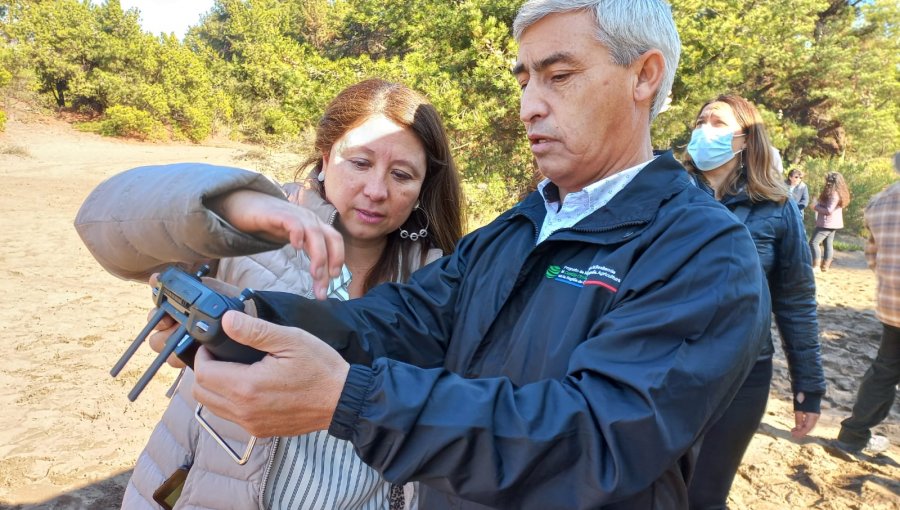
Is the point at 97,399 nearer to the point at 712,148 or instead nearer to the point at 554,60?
the point at 554,60

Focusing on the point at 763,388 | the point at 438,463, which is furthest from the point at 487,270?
the point at 763,388

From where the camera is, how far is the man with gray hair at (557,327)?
3.32 feet

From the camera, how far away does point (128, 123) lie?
23969mm

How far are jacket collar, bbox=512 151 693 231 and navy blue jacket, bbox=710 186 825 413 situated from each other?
1.84 metres

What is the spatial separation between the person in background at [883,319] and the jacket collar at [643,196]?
3.59 metres

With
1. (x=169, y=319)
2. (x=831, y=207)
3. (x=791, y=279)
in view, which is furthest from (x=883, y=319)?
(x=831, y=207)

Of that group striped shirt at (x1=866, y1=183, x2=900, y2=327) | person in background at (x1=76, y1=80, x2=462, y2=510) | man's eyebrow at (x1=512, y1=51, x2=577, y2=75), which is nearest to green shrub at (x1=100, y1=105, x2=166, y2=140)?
person in background at (x1=76, y1=80, x2=462, y2=510)

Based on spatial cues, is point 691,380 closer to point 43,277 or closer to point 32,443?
point 32,443

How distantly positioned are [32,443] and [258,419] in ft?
13.2

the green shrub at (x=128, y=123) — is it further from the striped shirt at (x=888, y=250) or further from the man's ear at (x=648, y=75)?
the man's ear at (x=648, y=75)

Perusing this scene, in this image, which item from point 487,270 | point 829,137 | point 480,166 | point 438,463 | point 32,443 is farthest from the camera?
point 829,137

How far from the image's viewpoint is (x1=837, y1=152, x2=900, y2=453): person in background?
13.4 feet

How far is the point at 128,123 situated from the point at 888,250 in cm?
2612

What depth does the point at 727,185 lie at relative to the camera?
133 inches
